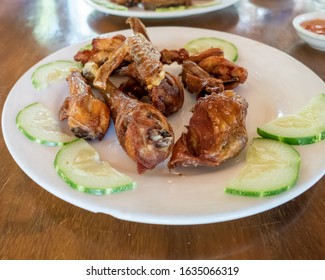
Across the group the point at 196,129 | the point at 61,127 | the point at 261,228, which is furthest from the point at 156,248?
the point at 61,127

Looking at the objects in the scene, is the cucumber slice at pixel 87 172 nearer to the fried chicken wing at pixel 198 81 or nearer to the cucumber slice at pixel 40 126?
the cucumber slice at pixel 40 126

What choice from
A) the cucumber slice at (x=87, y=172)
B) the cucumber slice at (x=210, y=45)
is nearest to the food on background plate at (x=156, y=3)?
the cucumber slice at (x=210, y=45)

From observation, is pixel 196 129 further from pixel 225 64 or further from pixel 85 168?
pixel 225 64

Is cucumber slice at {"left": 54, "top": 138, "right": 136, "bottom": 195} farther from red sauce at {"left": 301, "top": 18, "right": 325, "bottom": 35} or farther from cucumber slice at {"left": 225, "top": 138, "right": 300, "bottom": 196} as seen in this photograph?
red sauce at {"left": 301, "top": 18, "right": 325, "bottom": 35}

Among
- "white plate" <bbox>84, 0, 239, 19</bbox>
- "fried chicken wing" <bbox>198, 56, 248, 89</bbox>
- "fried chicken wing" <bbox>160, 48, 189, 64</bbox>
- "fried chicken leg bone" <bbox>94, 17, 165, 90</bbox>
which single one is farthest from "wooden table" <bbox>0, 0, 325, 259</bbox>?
"white plate" <bbox>84, 0, 239, 19</bbox>

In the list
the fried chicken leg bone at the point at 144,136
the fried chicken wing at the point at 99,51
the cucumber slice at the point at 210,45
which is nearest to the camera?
the fried chicken leg bone at the point at 144,136
